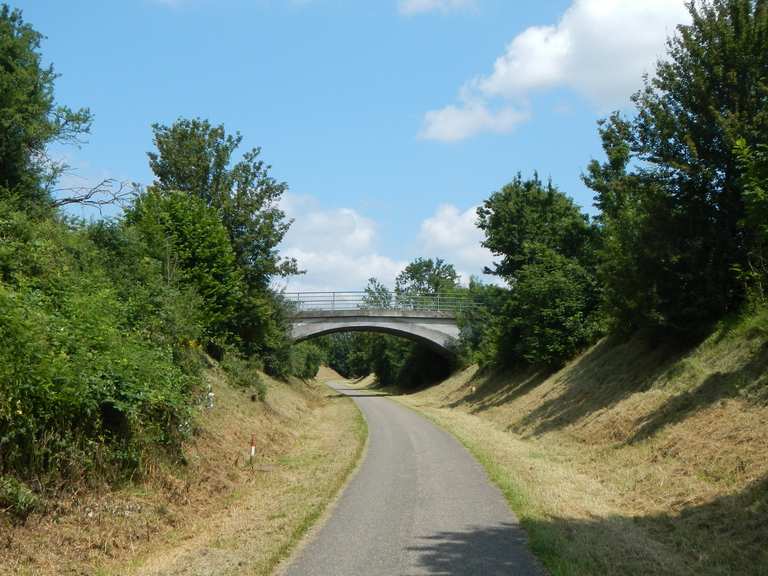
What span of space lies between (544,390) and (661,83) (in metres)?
14.3

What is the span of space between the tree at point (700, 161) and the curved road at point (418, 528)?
7.97 m

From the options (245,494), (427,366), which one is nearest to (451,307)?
(427,366)

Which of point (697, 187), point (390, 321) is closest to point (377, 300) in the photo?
point (390, 321)

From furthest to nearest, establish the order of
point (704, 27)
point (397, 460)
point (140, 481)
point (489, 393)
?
point (489, 393) → point (704, 27) → point (397, 460) → point (140, 481)

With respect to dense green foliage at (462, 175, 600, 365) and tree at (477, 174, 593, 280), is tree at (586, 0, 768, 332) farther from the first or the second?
tree at (477, 174, 593, 280)

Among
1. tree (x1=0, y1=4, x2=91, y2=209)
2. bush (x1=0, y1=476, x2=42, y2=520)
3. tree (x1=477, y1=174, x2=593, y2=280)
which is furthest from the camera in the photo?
tree (x1=477, y1=174, x2=593, y2=280)

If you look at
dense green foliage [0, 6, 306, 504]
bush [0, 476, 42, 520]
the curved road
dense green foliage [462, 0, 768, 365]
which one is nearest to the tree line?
dense green foliage [462, 0, 768, 365]

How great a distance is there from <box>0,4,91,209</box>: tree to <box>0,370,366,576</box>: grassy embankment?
26.0ft

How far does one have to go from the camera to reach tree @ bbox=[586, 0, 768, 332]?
18.4 metres

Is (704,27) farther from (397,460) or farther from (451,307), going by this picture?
(451,307)

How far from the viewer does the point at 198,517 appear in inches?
443

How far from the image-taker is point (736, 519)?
→ 9625 mm

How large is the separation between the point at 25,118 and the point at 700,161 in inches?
709

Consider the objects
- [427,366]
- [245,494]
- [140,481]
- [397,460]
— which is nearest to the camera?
[140,481]
